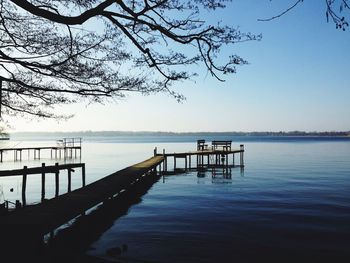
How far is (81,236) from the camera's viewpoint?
1136cm

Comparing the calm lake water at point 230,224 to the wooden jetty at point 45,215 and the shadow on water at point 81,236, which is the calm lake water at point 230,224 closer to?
the shadow on water at point 81,236

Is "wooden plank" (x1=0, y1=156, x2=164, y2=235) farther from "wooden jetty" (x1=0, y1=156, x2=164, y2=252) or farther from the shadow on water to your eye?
the shadow on water

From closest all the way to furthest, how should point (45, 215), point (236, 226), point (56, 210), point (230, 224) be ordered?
point (45, 215) < point (56, 210) < point (236, 226) < point (230, 224)

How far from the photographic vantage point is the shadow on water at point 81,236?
22.5 ft

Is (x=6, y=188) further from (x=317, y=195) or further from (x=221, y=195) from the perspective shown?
(x=317, y=195)

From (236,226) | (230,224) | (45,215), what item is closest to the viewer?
(45,215)

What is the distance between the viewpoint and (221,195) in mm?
19609

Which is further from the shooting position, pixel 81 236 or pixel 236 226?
pixel 236 226

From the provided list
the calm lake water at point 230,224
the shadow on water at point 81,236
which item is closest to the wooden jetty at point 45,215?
the shadow on water at point 81,236

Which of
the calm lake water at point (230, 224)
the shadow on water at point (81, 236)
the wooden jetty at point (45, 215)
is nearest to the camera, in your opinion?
the shadow on water at point (81, 236)

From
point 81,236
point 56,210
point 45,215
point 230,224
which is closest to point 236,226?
point 230,224

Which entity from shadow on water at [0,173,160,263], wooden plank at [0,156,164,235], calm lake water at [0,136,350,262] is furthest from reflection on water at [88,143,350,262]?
wooden plank at [0,156,164,235]

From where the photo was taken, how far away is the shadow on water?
22.5 feet

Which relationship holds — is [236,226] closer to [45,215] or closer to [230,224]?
[230,224]
